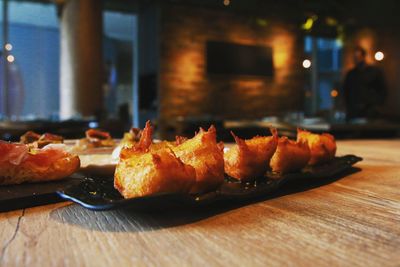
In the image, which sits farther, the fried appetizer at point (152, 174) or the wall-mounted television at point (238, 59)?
the wall-mounted television at point (238, 59)

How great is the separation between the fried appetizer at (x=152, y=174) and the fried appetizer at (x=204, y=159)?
0.13 ft

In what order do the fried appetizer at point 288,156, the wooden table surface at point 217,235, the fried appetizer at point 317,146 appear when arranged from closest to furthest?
the wooden table surface at point 217,235 < the fried appetizer at point 288,156 < the fried appetizer at point 317,146

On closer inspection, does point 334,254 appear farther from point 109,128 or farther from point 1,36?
point 1,36

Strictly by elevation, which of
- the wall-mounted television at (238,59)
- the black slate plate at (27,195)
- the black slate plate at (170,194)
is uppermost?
the wall-mounted television at (238,59)

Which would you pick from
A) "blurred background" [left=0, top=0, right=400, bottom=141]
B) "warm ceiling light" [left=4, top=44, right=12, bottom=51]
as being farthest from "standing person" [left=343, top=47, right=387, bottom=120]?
"warm ceiling light" [left=4, top=44, right=12, bottom=51]

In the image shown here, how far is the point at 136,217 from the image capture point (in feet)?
1.82

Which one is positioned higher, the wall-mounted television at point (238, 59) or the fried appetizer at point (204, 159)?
the wall-mounted television at point (238, 59)

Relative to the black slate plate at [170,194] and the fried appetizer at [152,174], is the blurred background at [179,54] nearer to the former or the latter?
the black slate plate at [170,194]

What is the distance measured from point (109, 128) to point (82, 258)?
329 cm

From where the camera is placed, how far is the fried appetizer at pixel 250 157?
0.71m

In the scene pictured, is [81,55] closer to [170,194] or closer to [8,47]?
[8,47]

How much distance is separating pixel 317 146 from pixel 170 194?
1.77 feet

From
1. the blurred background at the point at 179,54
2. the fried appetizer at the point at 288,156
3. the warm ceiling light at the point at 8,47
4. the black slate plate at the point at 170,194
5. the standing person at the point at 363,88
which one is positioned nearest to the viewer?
the black slate plate at the point at 170,194

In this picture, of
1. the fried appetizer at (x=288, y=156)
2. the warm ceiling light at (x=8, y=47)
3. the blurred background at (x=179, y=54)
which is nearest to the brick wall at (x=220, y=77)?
the blurred background at (x=179, y=54)
